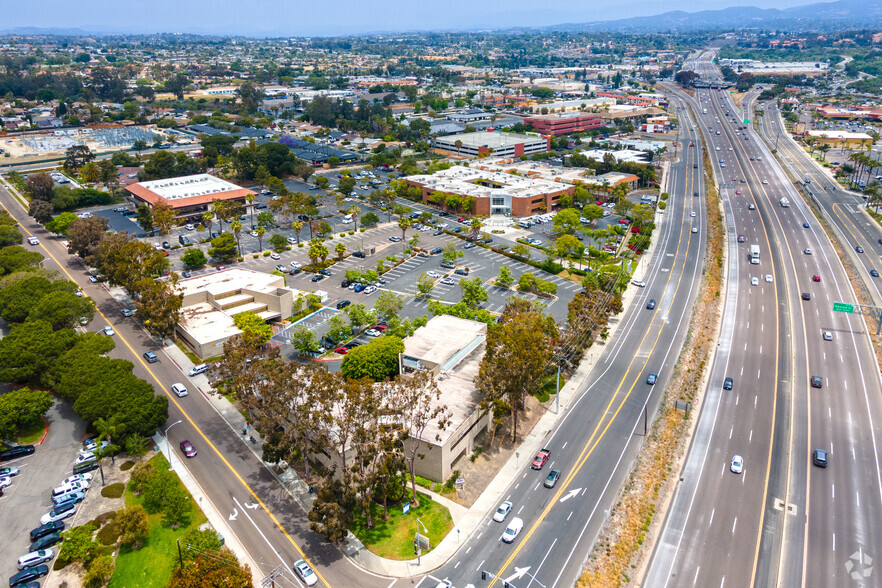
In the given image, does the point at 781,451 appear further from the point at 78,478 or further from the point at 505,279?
the point at 78,478

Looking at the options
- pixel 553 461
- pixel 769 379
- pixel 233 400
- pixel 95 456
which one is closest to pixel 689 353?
pixel 769 379

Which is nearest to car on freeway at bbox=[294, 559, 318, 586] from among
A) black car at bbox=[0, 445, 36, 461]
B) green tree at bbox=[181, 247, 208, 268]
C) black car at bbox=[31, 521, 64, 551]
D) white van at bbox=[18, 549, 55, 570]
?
white van at bbox=[18, 549, 55, 570]

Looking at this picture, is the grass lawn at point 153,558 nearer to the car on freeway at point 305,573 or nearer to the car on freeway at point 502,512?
the car on freeway at point 305,573

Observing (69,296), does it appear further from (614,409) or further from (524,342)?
(614,409)

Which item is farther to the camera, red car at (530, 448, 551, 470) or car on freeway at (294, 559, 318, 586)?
red car at (530, 448, 551, 470)

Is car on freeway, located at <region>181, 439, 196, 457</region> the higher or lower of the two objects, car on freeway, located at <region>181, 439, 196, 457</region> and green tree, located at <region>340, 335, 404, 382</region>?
the lower

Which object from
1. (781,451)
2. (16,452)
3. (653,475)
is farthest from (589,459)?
(16,452)

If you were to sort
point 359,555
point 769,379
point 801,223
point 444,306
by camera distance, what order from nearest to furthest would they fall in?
1. point 359,555
2. point 769,379
3. point 444,306
4. point 801,223

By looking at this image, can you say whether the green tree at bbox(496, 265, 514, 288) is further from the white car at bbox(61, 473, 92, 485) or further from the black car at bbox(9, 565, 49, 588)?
the black car at bbox(9, 565, 49, 588)
